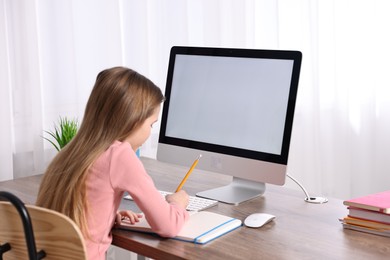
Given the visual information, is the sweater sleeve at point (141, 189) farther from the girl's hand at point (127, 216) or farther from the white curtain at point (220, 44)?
the white curtain at point (220, 44)

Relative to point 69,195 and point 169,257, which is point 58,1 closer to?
point 69,195

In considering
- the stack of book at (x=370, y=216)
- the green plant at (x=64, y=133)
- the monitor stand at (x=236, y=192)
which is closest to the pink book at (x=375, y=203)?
the stack of book at (x=370, y=216)

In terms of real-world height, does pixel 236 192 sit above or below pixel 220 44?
below

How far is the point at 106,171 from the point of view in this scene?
164 centimetres

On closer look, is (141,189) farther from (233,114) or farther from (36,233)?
(233,114)

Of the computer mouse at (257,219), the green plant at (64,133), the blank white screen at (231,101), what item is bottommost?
the computer mouse at (257,219)

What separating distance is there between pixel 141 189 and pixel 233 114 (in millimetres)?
532

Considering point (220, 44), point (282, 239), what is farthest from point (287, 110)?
point (220, 44)

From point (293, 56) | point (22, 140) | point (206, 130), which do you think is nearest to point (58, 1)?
point (22, 140)

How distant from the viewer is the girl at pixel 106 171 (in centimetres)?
164

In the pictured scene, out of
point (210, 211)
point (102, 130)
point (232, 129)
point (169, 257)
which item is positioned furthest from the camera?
point (232, 129)

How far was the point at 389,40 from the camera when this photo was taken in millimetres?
3188

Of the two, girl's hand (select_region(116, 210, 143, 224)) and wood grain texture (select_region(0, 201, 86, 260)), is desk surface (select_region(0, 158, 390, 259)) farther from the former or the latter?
wood grain texture (select_region(0, 201, 86, 260))

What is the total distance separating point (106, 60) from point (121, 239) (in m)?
1.53
